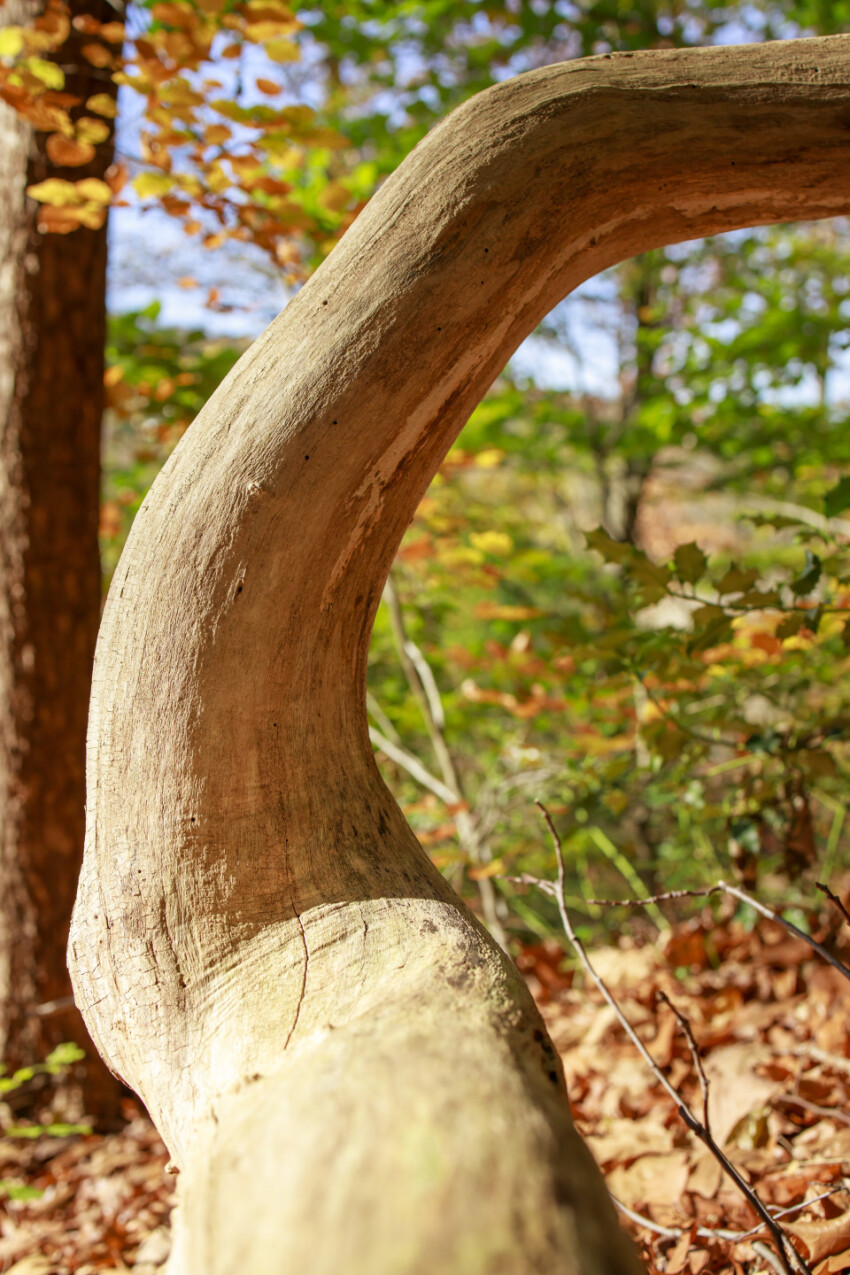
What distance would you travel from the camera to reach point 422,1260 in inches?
23.5

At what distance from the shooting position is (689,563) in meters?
1.71

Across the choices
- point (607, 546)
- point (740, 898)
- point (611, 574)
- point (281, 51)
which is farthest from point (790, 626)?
point (611, 574)

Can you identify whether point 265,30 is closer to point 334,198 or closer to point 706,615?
point 334,198

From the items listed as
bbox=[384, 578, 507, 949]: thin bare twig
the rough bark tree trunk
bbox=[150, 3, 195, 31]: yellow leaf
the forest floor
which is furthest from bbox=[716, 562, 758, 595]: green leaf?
the rough bark tree trunk

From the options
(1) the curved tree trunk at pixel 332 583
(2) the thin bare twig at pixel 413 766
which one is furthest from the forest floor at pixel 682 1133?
(2) the thin bare twig at pixel 413 766

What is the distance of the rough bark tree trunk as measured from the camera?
9.51 ft

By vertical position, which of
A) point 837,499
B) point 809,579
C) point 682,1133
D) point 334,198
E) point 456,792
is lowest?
point 682,1133

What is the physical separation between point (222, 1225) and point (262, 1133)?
3.0 inches

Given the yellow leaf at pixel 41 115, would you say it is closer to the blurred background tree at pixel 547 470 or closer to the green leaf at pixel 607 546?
the blurred background tree at pixel 547 470

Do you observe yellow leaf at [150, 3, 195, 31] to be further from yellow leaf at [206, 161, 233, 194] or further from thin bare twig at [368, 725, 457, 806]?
thin bare twig at [368, 725, 457, 806]

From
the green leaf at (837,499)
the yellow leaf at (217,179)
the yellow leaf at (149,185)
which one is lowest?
the green leaf at (837,499)

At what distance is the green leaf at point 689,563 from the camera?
170cm

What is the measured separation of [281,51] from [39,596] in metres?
2.03

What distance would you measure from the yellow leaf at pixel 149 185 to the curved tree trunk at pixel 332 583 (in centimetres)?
161
